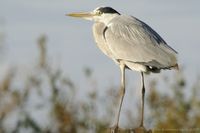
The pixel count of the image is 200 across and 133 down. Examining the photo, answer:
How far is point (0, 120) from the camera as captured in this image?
17234 millimetres

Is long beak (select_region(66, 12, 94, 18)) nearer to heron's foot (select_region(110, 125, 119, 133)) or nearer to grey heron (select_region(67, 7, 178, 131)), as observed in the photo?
grey heron (select_region(67, 7, 178, 131))

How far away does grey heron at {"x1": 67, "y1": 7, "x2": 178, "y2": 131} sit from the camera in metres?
12.6

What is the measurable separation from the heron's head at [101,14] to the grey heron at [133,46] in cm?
10

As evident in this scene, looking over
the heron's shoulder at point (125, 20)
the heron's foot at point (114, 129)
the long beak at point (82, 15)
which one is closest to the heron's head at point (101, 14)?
the long beak at point (82, 15)

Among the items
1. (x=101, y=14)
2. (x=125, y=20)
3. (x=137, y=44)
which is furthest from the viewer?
(x=101, y=14)

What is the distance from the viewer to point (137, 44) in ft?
42.6

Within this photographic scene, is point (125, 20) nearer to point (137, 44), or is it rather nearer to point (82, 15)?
point (137, 44)

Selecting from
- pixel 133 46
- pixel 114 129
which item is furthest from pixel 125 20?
pixel 114 129

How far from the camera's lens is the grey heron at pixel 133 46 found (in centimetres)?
1262

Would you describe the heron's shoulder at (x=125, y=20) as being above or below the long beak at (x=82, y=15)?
above

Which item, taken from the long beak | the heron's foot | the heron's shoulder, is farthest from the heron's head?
the heron's foot

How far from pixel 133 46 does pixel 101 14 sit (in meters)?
0.96

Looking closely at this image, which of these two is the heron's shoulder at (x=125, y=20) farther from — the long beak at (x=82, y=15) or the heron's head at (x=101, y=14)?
the long beak at (x=82, y=15)

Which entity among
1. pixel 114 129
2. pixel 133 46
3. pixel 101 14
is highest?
pixel 101 14
